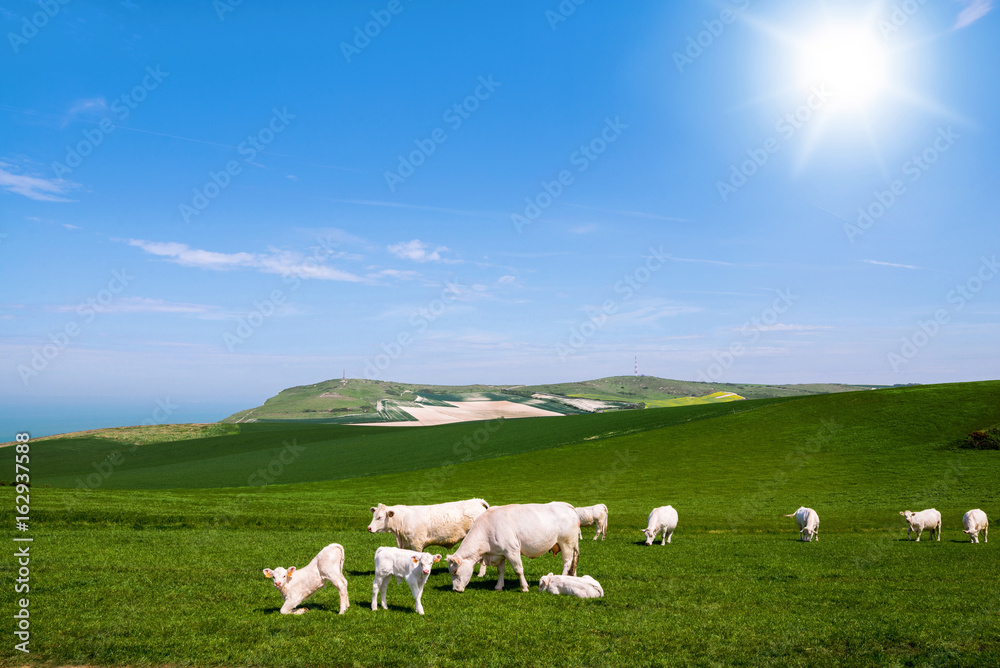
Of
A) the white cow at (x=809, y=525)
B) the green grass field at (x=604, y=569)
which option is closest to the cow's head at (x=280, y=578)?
the green grass field at (x=604, y=569)

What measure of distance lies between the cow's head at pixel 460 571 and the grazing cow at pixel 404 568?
1677 mm

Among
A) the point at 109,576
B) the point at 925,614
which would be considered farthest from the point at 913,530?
the point at 109,576

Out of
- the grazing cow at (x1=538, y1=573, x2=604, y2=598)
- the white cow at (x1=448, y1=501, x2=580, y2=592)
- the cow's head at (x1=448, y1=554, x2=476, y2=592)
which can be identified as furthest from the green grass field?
the white cow at (x1=448, y1=501, x2=580, y2=592)

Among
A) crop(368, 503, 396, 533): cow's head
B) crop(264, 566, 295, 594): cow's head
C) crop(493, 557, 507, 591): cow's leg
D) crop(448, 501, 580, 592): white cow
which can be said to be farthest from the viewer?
crop(368, 503, 396, 533): cow's head

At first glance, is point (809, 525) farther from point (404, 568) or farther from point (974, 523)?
point (404, 568)

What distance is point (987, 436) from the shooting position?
179ft

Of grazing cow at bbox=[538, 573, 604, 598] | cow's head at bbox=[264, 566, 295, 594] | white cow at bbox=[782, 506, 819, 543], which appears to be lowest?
white cow at bbox=[782, 506, 819, 543]

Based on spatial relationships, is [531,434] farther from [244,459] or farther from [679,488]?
[244,459]

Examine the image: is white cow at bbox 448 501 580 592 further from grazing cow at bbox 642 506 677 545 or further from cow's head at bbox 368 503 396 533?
grazing cow at bbox 642 506 677 545

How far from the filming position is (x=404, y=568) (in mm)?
13547

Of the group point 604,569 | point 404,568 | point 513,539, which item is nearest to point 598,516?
point 604,569

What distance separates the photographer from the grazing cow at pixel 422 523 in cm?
1872

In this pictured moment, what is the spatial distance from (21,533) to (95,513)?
678cm

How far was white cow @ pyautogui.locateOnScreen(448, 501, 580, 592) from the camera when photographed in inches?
605
